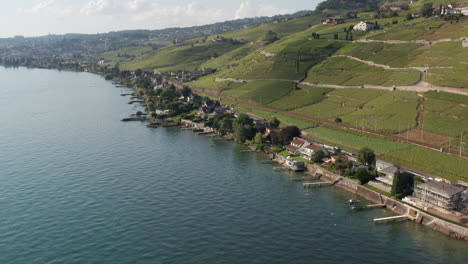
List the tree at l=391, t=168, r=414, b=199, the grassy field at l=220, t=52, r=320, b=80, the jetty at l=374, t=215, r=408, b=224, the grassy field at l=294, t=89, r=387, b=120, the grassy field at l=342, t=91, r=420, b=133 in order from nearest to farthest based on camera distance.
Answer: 1. the jetty at l=374, t=215, r=408, b=224
2. the tree at l=391, t=168, r=414, b=199
3. the grassy field at l=342, t=91, r=420, b=133
4. the grassy field at l=294, t=89, r=387, b=120
5. the grassy field at l=220, t=52, r=320, b=80

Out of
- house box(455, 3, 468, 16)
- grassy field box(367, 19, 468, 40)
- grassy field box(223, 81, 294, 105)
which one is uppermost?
house box(455, 3, 468, 16)

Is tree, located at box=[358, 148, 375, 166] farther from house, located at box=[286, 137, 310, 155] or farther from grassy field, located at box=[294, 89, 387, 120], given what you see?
grassy field, located at box=[294, 89, 387, 120]

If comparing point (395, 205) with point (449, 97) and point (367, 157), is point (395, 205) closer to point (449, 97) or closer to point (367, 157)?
point (367, 157)

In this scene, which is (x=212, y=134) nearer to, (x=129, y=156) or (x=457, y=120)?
(x=129, y=156)

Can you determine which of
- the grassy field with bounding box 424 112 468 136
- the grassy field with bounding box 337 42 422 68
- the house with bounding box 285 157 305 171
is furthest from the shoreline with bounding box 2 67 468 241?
the grassy field with bounding box 337 42 422 68

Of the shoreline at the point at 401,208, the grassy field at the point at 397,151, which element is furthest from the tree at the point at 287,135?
the shoreline at the point at 401,208

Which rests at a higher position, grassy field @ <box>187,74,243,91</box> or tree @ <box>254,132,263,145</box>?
grassy field @ <box>187,74,243,91</box>

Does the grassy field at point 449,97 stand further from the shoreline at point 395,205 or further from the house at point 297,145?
the shoreline at point 395,205
